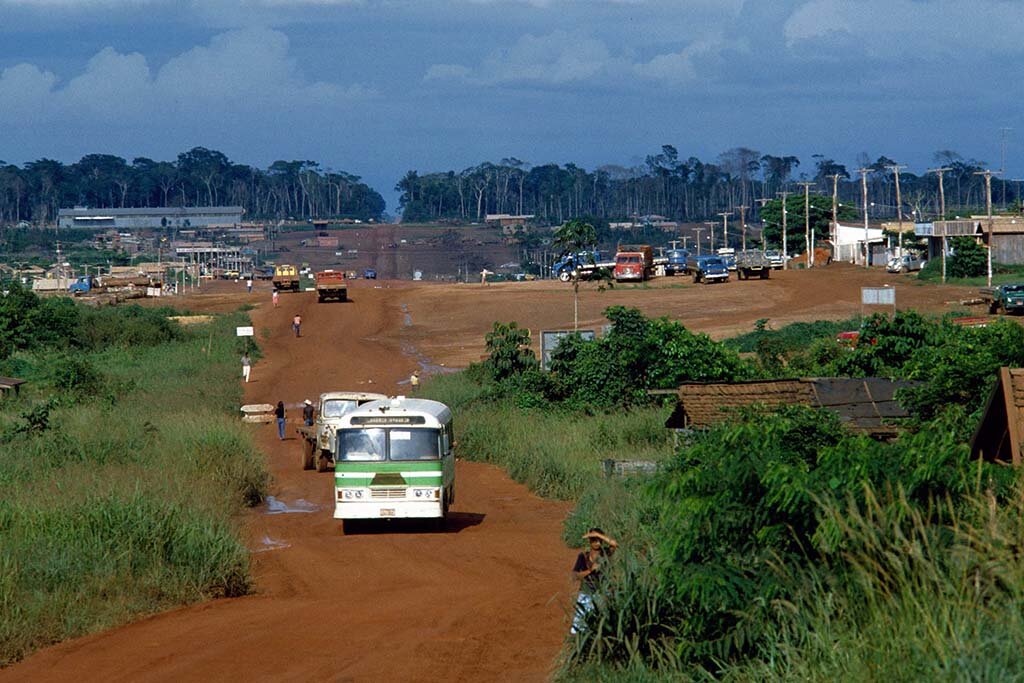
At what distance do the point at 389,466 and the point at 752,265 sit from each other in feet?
208

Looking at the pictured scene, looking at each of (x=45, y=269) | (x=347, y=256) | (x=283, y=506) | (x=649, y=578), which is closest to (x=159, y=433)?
(x=283, y=506)

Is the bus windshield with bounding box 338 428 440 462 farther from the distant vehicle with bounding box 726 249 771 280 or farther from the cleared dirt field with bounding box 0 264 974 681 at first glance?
the distant vehicle with bounding box 726 249 771 280

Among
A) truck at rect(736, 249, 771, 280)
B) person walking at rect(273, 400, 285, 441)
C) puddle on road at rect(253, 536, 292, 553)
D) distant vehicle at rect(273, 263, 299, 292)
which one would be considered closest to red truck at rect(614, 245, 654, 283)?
truck at rect(736, 249, 771, 280)

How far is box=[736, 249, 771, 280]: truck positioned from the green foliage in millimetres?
10888

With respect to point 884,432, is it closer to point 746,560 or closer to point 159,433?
point 746,560

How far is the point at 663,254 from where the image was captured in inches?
5625

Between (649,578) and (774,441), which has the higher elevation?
(774,441)

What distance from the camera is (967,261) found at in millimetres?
78312

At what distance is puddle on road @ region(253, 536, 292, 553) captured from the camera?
71.0ft

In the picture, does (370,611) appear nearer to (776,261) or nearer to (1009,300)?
(1009,300)

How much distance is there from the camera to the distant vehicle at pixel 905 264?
8738 centimetres

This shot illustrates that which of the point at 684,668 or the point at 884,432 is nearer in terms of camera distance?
the point at 684,668

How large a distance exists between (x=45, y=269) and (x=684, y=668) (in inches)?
6264

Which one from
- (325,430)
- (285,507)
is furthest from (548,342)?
(285,507)
